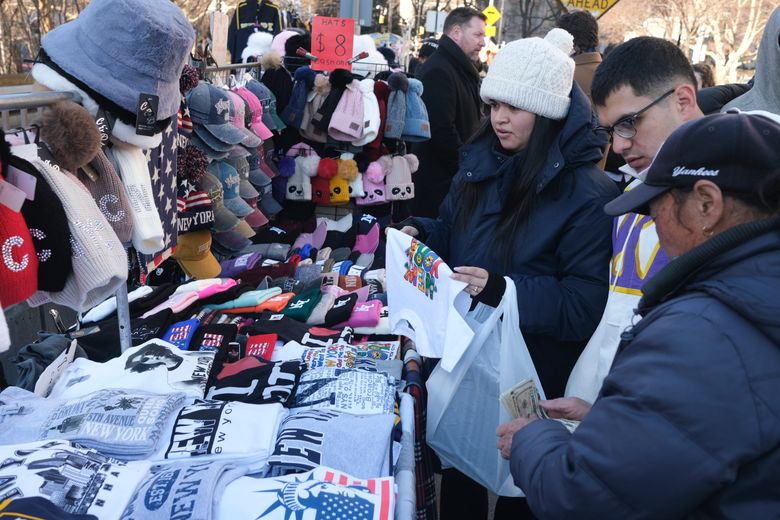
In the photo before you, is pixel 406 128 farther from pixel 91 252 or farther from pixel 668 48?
pixel 91 252

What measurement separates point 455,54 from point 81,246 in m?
4.20

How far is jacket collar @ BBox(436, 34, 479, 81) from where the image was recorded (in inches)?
213

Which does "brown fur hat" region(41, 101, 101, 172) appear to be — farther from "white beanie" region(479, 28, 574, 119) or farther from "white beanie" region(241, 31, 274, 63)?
"white beanie" region(241, 31, 274, 63)

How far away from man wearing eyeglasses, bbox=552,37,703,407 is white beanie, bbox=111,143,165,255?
5.14 ft

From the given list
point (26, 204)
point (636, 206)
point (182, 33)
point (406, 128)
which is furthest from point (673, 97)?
point (406, 128)

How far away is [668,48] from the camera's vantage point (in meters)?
2.03

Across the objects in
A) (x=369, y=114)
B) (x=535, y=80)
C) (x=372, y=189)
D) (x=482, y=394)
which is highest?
(x=535, y=80)

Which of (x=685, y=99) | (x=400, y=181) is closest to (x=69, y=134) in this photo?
(x=685, y=99)

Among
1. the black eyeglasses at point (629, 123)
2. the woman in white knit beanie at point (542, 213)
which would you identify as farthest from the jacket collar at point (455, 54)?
the black eyeglasses at point (629, 123)

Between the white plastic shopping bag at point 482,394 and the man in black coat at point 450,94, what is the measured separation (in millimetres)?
3528

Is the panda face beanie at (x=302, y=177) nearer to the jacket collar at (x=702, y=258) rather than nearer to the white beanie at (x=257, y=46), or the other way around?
the white beanie at (x=257, y=46)

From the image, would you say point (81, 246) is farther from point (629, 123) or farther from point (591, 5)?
point (591, 5)

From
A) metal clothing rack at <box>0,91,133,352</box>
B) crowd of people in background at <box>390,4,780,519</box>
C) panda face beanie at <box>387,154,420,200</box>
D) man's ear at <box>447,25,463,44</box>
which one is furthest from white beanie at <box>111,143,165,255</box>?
man's ear at <box>447,25,463,44</box>

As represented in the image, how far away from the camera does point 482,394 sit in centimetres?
220
